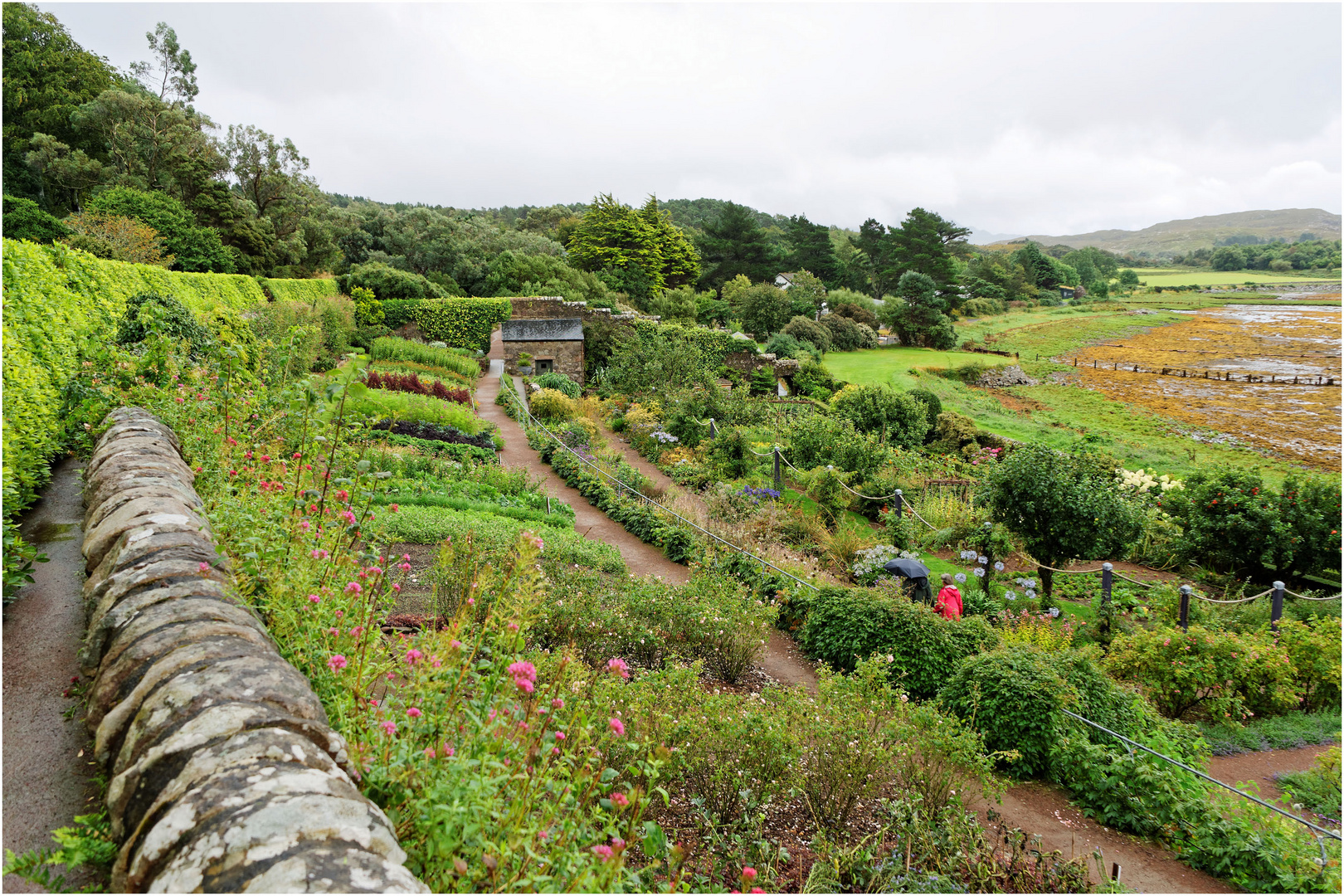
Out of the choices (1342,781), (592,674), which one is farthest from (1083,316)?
(592,674)

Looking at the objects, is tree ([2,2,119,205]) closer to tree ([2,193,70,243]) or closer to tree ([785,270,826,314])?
tree ([2,193,70,243])

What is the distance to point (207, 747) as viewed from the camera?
75.9 inches

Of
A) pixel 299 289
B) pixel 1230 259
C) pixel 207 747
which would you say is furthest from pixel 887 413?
pixel 1230 259

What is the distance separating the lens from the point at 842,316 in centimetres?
3684

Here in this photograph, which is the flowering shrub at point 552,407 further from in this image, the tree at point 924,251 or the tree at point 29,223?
the tree at point 924,251

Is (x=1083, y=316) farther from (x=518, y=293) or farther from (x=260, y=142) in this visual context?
(x=260, y=142)

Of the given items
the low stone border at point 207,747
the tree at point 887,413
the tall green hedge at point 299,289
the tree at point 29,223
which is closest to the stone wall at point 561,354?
the tall green hedge at point 299,289

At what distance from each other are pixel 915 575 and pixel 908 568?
0.39ft

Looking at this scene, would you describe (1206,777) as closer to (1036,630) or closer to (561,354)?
(1036,630)

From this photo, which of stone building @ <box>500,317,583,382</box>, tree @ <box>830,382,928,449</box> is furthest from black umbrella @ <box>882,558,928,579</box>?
stone building @ <box>500,317,583,382</box>

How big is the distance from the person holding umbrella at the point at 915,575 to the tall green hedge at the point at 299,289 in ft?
59.7

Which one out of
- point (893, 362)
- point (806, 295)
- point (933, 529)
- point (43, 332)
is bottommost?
point (933, 529)

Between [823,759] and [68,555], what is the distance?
510cm

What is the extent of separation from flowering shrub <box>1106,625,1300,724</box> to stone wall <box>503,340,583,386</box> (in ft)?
63.5
